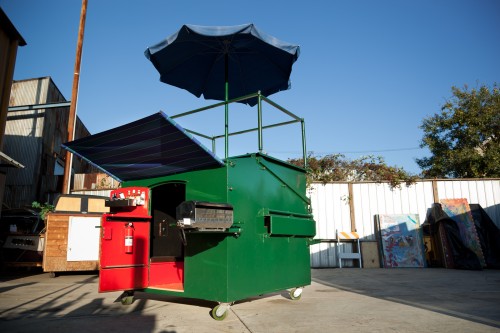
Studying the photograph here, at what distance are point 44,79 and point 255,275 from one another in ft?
53.6

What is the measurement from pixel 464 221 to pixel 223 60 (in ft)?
34.2

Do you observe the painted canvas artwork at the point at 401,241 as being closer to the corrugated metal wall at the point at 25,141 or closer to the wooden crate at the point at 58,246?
the wooden crate at the point at 58,246

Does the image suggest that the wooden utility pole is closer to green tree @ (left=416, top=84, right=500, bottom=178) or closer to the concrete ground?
the concrete ground

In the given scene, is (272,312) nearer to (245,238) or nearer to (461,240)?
(245,238)

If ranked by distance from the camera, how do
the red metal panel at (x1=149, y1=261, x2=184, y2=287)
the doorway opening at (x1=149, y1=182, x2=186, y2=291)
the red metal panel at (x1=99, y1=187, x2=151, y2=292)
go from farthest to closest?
the doorway opening at (x1=149, y1=182, x2=186, y2=291), the red metal panel at (x1=149, y1=261, x2=184, y2=287), the red metal panel at (x1=99, y1=187, x2=151, y2=292)

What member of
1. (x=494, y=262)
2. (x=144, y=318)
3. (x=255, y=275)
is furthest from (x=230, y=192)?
(x=494, y=262)

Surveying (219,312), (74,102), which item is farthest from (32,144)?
(219,312)

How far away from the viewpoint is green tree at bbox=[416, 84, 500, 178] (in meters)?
17.5

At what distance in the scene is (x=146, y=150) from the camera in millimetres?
4535

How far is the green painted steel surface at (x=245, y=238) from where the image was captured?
4246mm

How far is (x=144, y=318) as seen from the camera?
13.5 feet

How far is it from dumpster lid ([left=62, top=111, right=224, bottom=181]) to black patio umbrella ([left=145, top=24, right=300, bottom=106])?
4.18 feet

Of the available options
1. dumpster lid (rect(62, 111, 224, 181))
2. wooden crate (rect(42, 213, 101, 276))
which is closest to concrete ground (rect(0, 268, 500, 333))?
wooden crate (rect(42, 213, 101, 276))

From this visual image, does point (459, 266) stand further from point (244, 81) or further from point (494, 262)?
point (244, 81)
